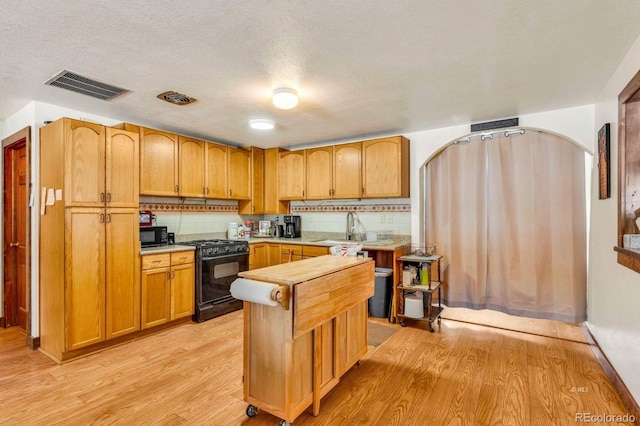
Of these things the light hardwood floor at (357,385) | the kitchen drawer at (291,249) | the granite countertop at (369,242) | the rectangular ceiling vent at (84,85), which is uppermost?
the rectangular ceiling vent at (84,85)

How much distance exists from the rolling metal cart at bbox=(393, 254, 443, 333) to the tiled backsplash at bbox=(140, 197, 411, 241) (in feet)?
2.12

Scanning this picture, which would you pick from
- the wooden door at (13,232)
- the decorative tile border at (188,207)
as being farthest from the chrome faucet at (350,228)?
the wooden door at (13,232)

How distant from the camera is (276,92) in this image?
2.72 metres

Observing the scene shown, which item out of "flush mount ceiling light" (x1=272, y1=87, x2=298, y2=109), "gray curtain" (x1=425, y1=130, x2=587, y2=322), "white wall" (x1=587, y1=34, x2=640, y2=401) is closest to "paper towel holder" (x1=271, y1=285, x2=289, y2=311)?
"flush mount ceiling light" (x1=272, y1=87, x2=298, y2=109)

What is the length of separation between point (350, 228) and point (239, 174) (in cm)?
181

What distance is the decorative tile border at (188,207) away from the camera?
3.98 meters

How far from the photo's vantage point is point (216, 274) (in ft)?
12.9

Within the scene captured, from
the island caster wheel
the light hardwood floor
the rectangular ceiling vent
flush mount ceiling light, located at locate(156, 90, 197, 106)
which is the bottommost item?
the light hardwood floor

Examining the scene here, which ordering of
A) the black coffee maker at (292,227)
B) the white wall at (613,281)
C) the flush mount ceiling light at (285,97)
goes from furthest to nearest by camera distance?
the black coffee maker at (292,227) < the flush mount ceiling light at (285,97) < the white wall at (613,281)

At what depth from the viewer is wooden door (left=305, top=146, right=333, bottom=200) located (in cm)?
450

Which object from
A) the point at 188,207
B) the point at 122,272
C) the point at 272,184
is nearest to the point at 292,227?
the point at 272,184

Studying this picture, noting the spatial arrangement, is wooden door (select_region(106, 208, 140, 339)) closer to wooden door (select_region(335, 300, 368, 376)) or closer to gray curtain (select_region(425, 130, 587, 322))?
wooden door (select_region(335, 300, 368, 376))

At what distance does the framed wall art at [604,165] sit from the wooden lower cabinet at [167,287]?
400cm

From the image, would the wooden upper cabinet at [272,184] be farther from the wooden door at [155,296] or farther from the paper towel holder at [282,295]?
the paper towel holder at [282,295]
